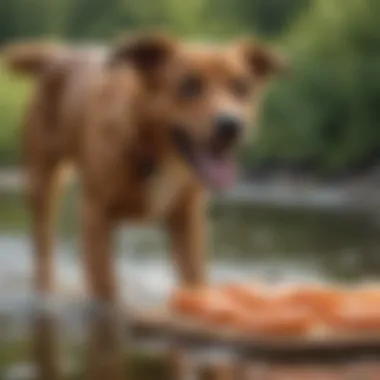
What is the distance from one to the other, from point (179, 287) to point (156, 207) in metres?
0.10

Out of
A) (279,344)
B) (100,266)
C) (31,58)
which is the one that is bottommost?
(279,344)

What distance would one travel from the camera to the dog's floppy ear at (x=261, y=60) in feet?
4.42

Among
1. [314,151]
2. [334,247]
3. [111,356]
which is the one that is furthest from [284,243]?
[111,356]

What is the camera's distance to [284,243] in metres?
1.54

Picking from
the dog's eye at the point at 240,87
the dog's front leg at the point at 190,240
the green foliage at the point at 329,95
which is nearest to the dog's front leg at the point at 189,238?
the dog's front leg at the point at 190,240

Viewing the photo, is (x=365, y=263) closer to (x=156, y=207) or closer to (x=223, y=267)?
(x=223, y=267)

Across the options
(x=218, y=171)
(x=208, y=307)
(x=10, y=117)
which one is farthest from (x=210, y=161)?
(x=10, y=117)

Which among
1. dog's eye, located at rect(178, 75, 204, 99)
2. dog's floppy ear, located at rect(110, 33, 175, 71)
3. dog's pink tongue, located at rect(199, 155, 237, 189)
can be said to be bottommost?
dog's pink tongue, located at rect(199, 155, 237, 189)

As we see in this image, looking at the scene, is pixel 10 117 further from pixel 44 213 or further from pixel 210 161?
pixel 210 161

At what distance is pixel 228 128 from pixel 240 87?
0.22ft

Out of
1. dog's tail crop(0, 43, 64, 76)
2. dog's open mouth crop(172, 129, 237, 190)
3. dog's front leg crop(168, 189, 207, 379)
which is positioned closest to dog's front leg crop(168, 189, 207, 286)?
dog's front leg crop(168, 189, 207, 379)

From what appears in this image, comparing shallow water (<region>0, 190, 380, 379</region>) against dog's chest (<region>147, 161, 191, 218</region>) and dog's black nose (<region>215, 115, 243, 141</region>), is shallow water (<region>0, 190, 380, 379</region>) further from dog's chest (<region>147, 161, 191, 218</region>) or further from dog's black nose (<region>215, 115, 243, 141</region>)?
dog's black nose (<region>215, 115, 243, 141</region>)

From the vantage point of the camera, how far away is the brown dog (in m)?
1.27

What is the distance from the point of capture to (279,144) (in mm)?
1626
